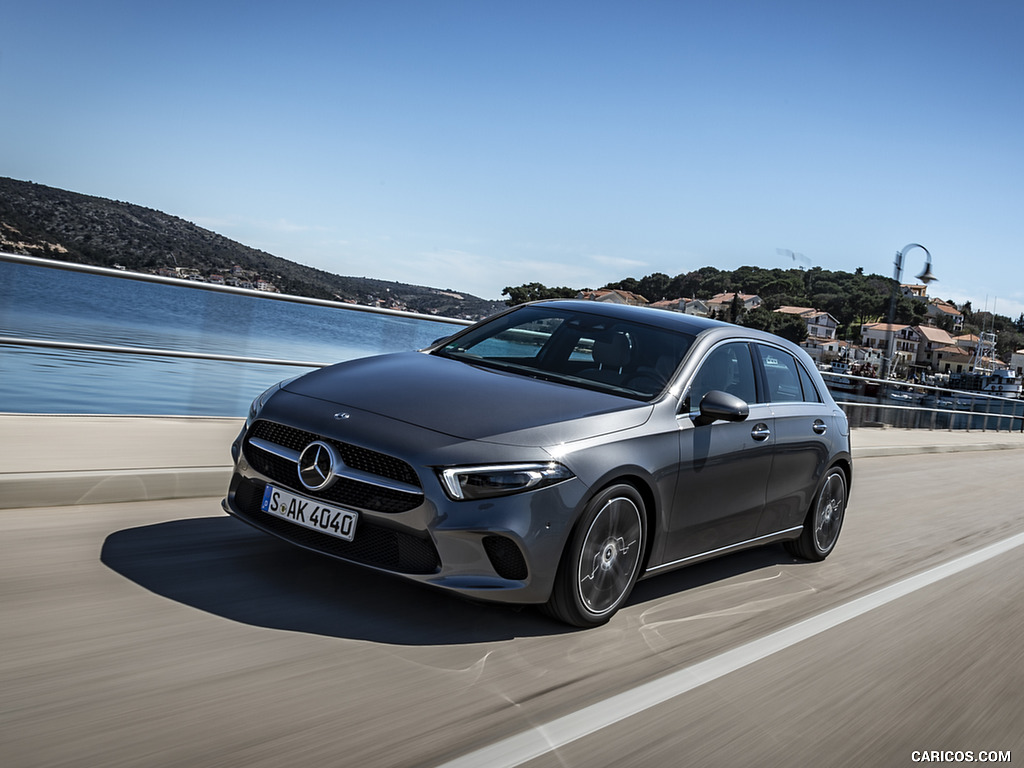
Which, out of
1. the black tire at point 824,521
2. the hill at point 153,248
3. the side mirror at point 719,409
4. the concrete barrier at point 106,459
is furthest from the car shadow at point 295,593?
the hill at point 153,248

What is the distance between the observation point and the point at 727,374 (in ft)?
19.2

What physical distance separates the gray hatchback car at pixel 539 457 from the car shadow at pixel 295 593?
0.27 meters

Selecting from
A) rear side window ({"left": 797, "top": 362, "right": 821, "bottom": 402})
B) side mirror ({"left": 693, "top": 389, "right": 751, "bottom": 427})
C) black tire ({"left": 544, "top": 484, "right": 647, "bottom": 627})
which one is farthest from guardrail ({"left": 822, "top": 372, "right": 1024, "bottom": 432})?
black tire ({"left": 544, "top": 484, "right": 647, "bottom": 627})

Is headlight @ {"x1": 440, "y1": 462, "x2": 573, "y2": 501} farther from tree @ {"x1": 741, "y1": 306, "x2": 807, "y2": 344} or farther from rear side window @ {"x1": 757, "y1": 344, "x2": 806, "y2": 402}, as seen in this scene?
tree @ {"x1": 741, "y1": 306, "x2": 807, "y2": 344}

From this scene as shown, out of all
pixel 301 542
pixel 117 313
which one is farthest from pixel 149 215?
pixel 301 542

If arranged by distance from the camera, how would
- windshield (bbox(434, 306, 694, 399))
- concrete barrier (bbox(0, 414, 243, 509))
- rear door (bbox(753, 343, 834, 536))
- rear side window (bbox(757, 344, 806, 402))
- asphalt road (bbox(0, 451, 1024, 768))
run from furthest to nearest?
rear side window (bbox(757, 344, 806, 402))
rear door (bbox(753, 343, 834, 536))
concrete barrier (bbox(0, 414, 243, 509))
windshield (bbox(434, 306, 694, 399))
asphalt road (bbox(0, 451, 1024, 768))

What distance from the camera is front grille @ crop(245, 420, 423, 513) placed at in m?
4.25

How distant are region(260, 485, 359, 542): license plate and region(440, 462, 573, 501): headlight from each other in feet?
1.43

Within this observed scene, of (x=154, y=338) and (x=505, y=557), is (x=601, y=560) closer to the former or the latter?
(x=505, y=557)

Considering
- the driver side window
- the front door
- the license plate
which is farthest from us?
the driver side window

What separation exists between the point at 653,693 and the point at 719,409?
5.48ft

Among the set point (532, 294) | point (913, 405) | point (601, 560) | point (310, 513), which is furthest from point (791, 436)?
point (913, 405)

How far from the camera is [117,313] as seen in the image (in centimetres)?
779

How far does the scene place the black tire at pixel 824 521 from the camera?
688 centimetres
